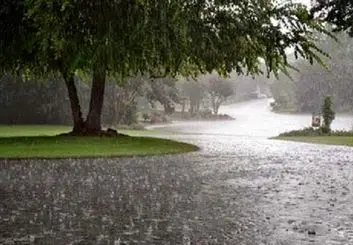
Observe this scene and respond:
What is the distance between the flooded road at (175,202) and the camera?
7.72 m

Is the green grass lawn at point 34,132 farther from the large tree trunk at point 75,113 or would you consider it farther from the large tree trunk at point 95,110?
the large tree trunk at point 95,110

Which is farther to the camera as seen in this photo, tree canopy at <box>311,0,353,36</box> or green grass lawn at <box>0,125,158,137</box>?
green grass lawn at <box>0,125,158,137</box>

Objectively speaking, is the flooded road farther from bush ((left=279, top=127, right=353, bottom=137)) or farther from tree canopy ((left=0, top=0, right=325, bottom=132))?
bush ((left=279, top=127, right=353, bottom=137))

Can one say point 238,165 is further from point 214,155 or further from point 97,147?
point 97,147

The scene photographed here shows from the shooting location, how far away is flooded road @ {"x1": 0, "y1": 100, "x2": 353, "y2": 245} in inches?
304

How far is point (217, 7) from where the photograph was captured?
9086 mm

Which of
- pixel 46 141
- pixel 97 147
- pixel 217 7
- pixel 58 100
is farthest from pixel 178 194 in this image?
pixel 58 100

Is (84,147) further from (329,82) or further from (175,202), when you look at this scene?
(329,82)

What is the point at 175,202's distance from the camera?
10547 mm

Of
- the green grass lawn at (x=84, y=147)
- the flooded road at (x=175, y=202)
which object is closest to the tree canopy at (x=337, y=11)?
the flooded road at (x=175, y=202)

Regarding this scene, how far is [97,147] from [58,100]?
86.1ft

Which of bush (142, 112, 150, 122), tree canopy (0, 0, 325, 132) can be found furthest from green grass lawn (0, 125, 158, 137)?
tree canopy (0, 0, 325, 132)

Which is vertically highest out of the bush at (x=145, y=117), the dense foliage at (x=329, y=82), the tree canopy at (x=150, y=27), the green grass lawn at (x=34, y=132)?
the dense foliage at (x=329, y=82)

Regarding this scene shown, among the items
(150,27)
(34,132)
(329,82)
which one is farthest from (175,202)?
(329,82)
